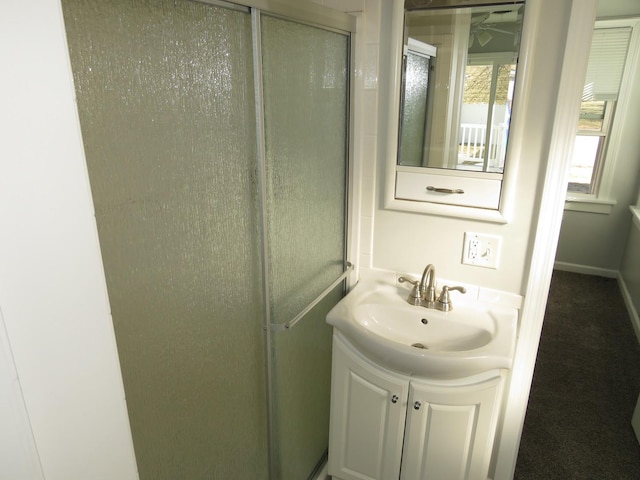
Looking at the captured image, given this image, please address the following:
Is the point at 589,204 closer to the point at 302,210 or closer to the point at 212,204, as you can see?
the point at 302,210

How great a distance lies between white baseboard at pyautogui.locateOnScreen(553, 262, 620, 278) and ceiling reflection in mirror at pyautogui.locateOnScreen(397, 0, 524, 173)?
9.66 feet

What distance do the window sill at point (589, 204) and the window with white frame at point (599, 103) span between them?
5cm

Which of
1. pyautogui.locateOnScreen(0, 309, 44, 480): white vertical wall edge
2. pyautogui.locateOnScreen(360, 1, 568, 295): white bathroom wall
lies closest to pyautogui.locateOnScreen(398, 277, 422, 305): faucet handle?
pyautogui.locateOnScreen(360, 1, 568, 295): white bathroom wall

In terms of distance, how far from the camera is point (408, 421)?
4.96 ft

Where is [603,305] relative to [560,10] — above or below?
below

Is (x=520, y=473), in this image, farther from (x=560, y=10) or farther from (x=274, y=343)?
(x=560, y=10)

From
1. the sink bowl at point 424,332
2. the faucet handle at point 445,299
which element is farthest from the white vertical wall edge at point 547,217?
the faucet handle at point 445,299

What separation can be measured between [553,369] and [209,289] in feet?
7.71

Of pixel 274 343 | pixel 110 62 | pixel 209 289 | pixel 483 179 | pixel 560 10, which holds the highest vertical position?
pixel 560 10

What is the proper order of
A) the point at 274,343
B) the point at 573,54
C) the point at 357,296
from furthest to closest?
1. the point at 357,296
2. the point at 274,343
3. the point at 573,54

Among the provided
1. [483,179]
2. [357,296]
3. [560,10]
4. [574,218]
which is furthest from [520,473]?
[574,218]

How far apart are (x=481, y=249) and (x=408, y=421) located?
0.63m

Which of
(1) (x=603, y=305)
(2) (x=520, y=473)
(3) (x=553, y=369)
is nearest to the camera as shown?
(2) (x=520, y=473)

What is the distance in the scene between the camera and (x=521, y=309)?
1585mm
